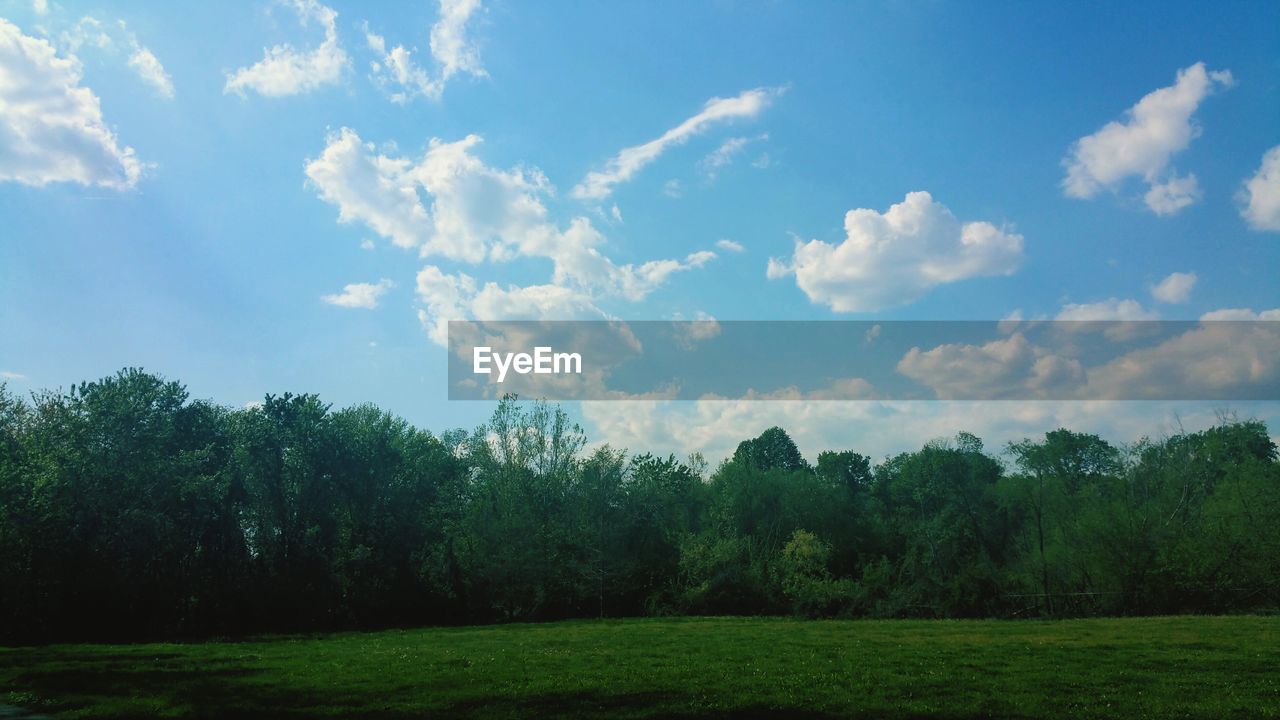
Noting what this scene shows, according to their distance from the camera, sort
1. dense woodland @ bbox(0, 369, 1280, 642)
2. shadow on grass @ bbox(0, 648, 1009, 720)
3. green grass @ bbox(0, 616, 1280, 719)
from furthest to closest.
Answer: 1. dense woodland @ bbox(0, 369, 1280, 642)
2. green grass @ bbox(0, 616, 1280, 719)
3. shadow on grass @ bbox(0, 648, 1009, 720)

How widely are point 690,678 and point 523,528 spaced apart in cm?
4190

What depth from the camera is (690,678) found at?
2081 cm

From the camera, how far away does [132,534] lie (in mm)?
46625

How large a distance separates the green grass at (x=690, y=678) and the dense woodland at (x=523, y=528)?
16.0m

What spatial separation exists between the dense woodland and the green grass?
1603 centimetres

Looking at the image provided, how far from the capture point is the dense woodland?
153 ft

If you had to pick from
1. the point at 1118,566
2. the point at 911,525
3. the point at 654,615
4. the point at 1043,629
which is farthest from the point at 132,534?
the point at 1118,566

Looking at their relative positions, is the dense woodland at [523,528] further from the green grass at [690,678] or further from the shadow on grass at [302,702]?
the shadow on grass at [302,702]

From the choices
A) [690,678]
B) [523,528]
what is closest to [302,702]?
[690,678]

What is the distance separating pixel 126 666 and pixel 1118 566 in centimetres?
5382

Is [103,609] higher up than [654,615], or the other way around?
[103,609]

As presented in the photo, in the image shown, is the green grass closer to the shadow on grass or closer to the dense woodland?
the shadow on grass

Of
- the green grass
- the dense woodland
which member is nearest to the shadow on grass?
the green grass

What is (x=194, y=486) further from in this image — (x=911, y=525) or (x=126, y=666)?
(x=911, y=525)
